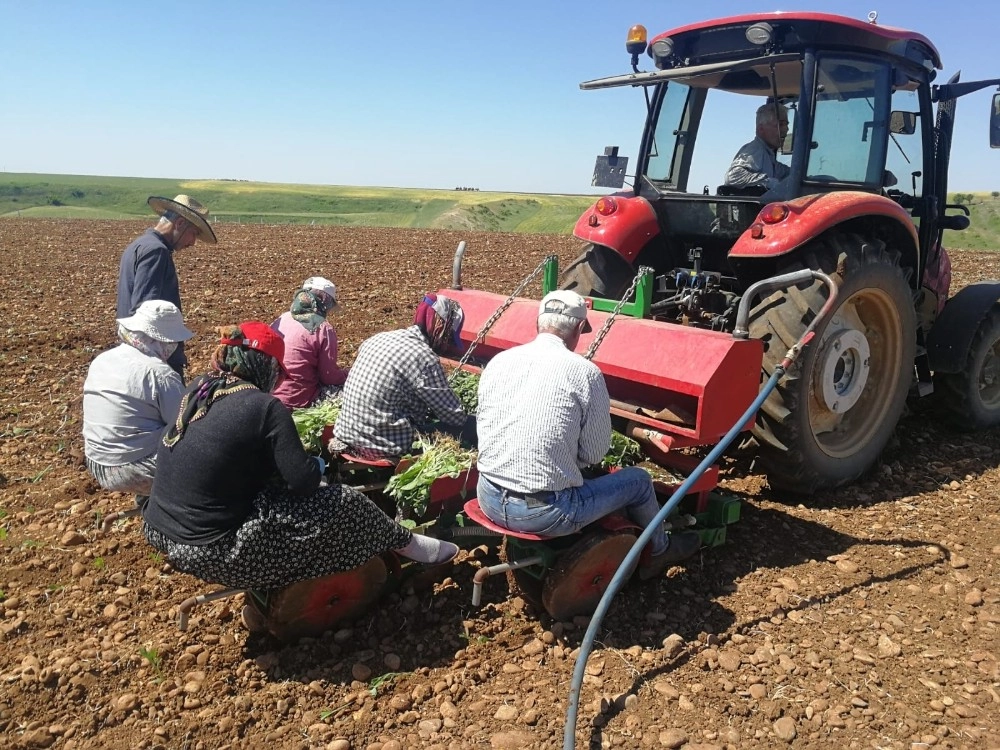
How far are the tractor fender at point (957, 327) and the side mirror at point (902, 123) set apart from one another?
1.31 m

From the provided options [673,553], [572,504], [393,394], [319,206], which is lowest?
[673,553]

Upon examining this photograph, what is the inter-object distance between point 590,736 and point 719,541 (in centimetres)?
A: 157

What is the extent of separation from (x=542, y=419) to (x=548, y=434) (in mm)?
68

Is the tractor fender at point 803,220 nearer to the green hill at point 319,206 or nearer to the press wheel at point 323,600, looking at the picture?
the press wheel at point 323,600

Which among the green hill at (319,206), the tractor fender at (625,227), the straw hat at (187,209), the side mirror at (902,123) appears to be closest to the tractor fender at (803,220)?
the side mirror at (902,123)

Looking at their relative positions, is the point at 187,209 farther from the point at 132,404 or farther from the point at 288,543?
the point at 288,543

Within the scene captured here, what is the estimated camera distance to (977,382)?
5.88 metres

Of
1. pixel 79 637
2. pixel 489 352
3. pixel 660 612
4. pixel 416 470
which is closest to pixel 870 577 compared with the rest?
pixel 660 612

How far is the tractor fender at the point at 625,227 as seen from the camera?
5.37 m

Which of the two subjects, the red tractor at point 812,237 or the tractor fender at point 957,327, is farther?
the tractor fender at point 957,327

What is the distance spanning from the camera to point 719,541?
164 inches

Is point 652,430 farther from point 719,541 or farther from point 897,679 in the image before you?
point 897,679

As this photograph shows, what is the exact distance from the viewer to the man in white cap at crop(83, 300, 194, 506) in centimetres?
400

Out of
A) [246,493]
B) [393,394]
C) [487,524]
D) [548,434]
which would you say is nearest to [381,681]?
[487,524]
